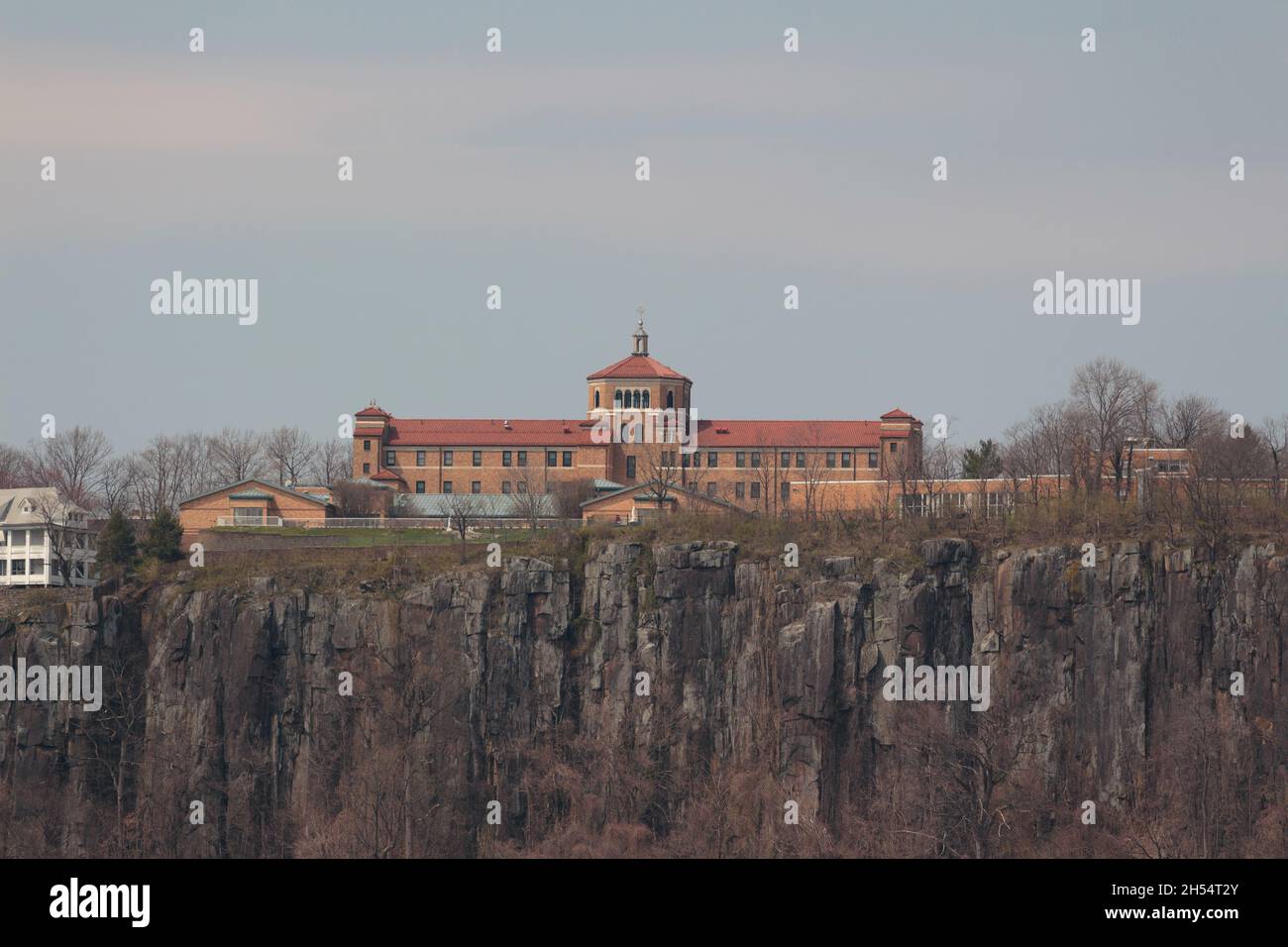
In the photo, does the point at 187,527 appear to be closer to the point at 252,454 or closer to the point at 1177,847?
the point at 252,454

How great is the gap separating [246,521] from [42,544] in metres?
9.95

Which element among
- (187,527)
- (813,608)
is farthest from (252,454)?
(813,608)

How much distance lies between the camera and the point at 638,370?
146 m

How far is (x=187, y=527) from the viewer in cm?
11825

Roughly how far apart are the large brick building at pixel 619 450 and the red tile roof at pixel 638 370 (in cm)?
232

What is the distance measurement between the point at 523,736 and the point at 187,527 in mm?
24686

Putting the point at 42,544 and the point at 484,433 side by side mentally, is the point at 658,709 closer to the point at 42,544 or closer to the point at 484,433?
the point at 42,544

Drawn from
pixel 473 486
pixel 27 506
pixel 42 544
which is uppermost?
pixel 473 486

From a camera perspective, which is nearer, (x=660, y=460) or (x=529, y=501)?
(x=529, y=501)

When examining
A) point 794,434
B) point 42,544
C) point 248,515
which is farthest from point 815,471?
point 42,544

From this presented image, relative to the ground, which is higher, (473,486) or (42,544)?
(473,486)

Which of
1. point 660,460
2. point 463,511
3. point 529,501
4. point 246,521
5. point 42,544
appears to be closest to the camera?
point 42,544

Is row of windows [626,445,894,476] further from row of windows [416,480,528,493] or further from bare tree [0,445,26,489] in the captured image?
bare tree [0,445,26,489]

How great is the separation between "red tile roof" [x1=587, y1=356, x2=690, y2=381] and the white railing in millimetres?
33035
